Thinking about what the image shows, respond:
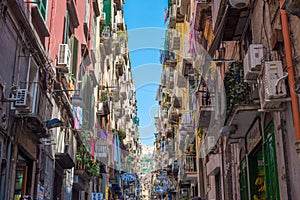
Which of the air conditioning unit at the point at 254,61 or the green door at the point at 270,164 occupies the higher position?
the air conditioning unit at the point at 254,61

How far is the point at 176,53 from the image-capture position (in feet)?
103

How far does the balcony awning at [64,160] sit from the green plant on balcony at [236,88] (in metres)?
6.12

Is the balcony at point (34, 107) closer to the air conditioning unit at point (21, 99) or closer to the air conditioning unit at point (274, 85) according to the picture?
the air conditioning unit at point (21, 99)

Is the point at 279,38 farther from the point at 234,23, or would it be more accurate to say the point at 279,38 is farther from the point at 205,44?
the point at 205,44

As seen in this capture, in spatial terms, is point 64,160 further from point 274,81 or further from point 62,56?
point 274,81

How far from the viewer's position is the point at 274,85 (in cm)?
674

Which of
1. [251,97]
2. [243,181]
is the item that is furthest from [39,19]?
[243,181]

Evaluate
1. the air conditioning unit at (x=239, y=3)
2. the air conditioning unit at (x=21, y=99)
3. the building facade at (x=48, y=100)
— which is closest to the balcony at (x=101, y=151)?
the building facade at (x=48, y=100)

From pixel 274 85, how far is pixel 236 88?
304 centimetres

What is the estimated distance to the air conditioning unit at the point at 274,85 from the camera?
22.0 ft

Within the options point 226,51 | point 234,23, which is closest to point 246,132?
point 234,23

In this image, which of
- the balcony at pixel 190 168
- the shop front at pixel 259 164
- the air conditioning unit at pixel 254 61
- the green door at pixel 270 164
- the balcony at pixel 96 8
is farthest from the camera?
the balcony at pixel 96 8

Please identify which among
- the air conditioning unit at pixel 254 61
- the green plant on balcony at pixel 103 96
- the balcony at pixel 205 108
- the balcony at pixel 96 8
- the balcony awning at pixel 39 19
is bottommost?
the air conditioning unit at pixel 254 61

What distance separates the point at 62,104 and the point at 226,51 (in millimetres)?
5933
